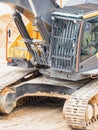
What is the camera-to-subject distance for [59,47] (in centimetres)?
1127

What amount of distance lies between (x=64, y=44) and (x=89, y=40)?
590 mm

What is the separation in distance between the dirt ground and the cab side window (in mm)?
1472

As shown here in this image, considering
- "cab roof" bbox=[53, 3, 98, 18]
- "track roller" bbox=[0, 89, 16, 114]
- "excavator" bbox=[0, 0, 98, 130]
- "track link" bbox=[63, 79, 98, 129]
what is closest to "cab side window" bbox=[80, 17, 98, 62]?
"excavator" bbox=[0, 0, 98, 130]

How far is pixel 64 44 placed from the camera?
441 inches

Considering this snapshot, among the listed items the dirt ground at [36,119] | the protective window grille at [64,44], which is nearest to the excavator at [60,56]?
the protective window grille at [64,44]

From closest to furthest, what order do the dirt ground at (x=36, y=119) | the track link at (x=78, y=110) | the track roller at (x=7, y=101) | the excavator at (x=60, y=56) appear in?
the track link at (x=78, y=110), the excavator at (x=60, y=56), the dirt ground at (x=36, y=119), the track roller at (x=7, y=101)

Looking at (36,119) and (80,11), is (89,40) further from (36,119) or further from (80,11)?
(36,119)

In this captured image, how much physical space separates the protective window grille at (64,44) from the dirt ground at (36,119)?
116 centimetres

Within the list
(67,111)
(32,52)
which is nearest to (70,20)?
(32,52)

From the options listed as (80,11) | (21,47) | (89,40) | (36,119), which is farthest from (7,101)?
(80,11)

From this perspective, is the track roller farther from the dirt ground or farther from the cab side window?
the cab side window

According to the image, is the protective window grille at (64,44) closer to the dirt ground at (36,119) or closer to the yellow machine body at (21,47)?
the yellow machine body at (21,47)

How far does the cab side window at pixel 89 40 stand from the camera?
36.8 ft

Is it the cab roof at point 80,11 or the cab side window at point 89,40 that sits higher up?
the cab roof at point 80,11
